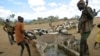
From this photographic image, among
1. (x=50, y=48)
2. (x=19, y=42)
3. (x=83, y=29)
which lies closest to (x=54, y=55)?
(x=50, y=48)

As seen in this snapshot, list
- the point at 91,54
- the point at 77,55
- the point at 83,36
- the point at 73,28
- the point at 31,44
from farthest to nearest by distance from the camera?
1. the point at 73,28
2. the point at 31,44
3. the point at 91,54
4. the point at 77,55
5. the point at 83,36

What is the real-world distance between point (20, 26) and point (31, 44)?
6194 millimetres

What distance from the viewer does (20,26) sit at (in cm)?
994

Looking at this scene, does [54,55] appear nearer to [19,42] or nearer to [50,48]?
[50,48]

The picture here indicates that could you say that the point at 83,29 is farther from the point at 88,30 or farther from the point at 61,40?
the point at 61,40

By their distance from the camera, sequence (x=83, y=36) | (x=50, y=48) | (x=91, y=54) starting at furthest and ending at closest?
A: (x=50, y=48) → (x=91, y=54) → (x=83, y=36)

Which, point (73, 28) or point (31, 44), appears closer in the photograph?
point (31, 44)

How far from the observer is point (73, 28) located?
3152 centimetres

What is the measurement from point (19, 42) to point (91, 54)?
3.33 meters

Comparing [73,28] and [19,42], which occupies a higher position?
[19,42]

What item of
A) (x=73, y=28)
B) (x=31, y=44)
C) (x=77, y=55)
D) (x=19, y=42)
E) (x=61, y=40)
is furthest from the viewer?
(x=73, y=28)

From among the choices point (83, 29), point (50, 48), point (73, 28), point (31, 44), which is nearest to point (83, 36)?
point (83, 29)

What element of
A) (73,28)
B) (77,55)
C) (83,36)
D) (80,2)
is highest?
(80,2)

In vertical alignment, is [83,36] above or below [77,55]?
above
